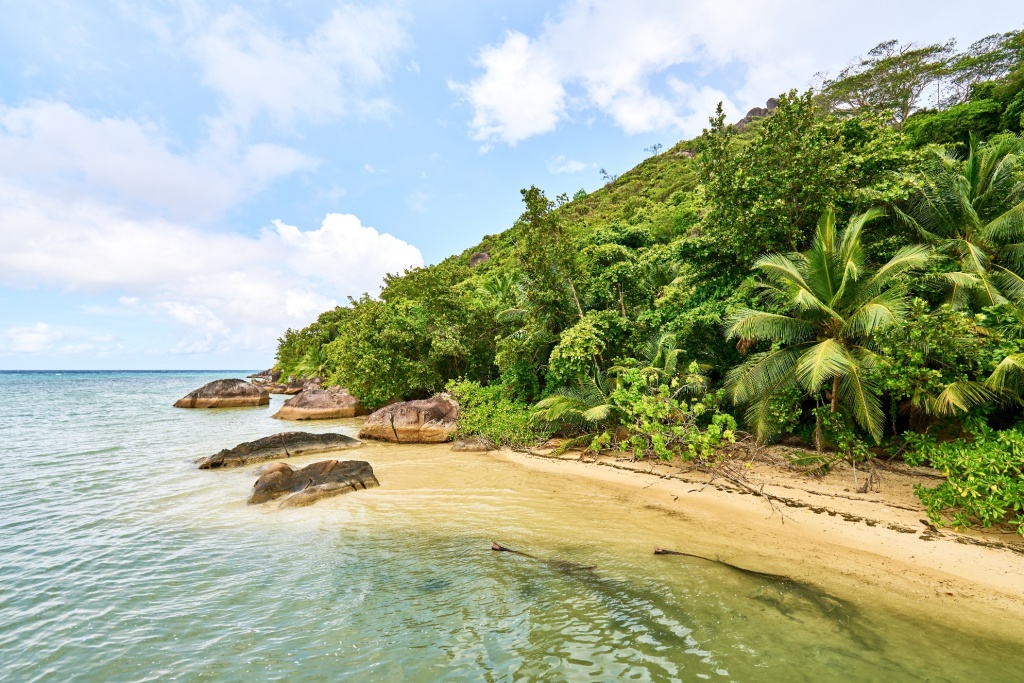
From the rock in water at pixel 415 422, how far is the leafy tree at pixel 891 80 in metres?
39.4

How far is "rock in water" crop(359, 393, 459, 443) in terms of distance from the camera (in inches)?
714

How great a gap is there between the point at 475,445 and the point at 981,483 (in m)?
13.0

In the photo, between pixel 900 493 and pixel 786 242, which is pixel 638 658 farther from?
pixel 786 242

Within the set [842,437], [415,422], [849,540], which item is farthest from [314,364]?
[849,540]

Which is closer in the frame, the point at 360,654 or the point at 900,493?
the point at 360,654

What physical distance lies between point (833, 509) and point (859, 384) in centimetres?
273

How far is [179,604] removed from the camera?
595cm

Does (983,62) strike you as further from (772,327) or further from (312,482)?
(312,482)

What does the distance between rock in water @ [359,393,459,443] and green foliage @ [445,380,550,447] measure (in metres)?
0.55

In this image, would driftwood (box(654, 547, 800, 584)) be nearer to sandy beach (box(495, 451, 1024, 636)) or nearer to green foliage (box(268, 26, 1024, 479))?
sandy beach (box(495, 451, 1024, 636))

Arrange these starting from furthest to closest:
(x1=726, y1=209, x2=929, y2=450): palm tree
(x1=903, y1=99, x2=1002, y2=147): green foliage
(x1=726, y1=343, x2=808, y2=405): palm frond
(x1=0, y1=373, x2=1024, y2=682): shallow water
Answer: (x1=903, y1=99, x2=1002, y2=147): green foliage < (x1=726, y1=343, x2=808, y2=405): palm frond < (x1=726, y1=209, x2=929, y2=450): palm tree < (x1=0, y1=373, x2=1024, y2=682): shallow water

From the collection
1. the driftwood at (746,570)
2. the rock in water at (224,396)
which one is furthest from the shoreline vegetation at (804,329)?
the rock in water at (224,396)

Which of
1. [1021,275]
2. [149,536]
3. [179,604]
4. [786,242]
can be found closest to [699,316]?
[786,242]

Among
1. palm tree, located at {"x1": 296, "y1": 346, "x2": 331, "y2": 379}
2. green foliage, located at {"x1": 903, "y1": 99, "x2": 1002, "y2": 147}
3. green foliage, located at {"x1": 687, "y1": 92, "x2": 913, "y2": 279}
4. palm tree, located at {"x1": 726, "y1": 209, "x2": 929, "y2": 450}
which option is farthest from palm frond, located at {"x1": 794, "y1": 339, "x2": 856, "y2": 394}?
palm tree, located at {"x1": 296, "y1": 346, "x2": 331, "y2": 379}
